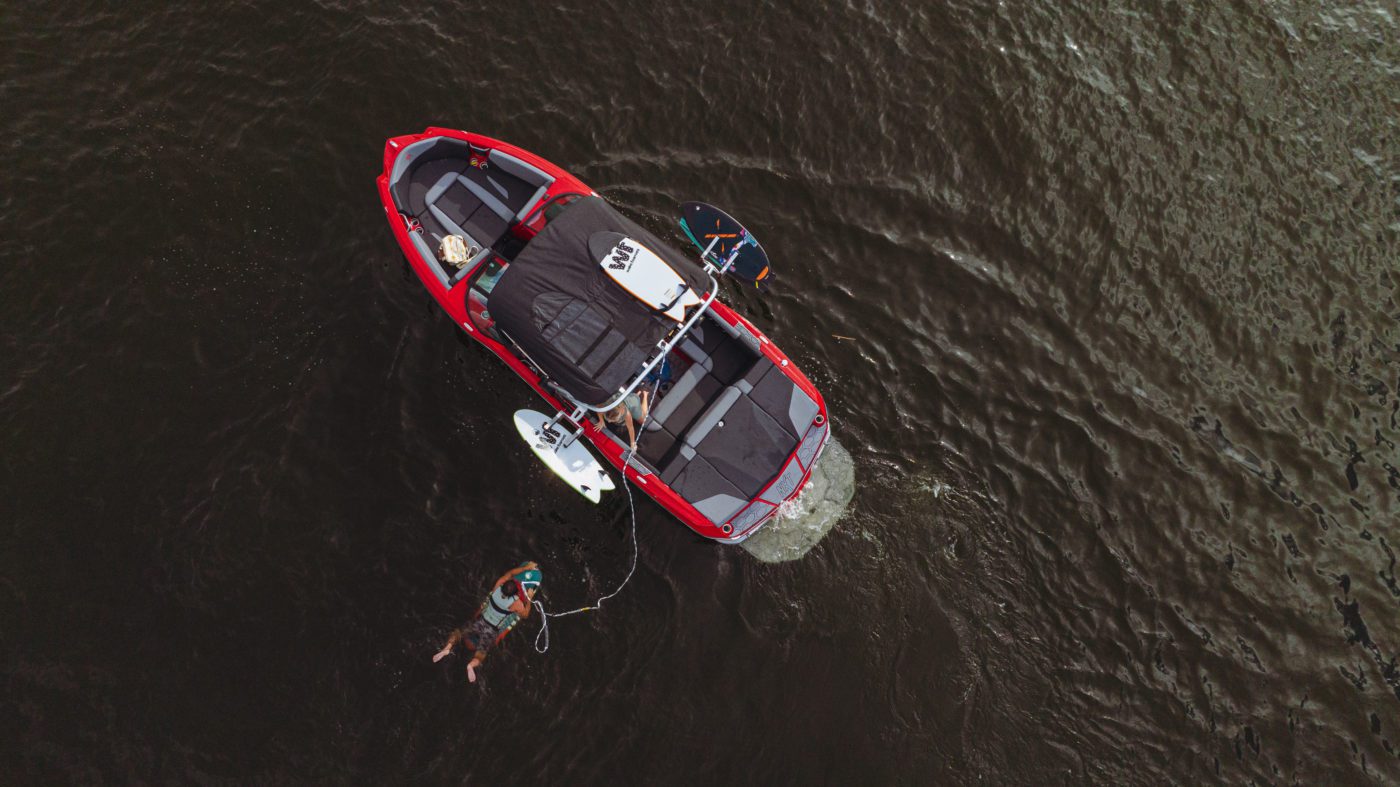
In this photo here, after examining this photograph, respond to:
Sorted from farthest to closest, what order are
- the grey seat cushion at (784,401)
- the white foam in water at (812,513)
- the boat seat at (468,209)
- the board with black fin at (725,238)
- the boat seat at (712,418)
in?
the boat seat at (468,209)
the board with black fin at (725,238)
the white foam in water at (812,513)
the grey seat cushion at (784,401)
the boat seat at (712,418)

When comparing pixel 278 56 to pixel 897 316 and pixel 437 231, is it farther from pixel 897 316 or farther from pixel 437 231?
pixel 897 316

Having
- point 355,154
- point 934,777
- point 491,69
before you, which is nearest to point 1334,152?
point 934,777

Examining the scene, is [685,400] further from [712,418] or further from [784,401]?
[784,401]

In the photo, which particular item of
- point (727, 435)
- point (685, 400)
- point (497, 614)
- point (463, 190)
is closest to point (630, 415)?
point (685, 400)

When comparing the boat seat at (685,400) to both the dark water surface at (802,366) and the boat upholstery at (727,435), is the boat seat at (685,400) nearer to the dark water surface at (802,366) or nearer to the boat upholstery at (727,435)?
the boat upholstery at (727,435)

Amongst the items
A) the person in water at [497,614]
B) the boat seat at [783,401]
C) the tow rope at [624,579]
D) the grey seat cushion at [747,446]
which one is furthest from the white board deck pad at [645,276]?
the person in water at [497,614]

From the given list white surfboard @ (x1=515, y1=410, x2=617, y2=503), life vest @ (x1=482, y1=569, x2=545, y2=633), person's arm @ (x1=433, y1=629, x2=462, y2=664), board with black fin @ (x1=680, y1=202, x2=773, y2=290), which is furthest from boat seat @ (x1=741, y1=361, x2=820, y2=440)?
person's arm @ (x1=433, y1=629, x2=462, y2=664)

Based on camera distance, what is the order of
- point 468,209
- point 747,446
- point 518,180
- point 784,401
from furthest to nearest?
point 518,180
point 468,209
point 784,401
point 747,446
